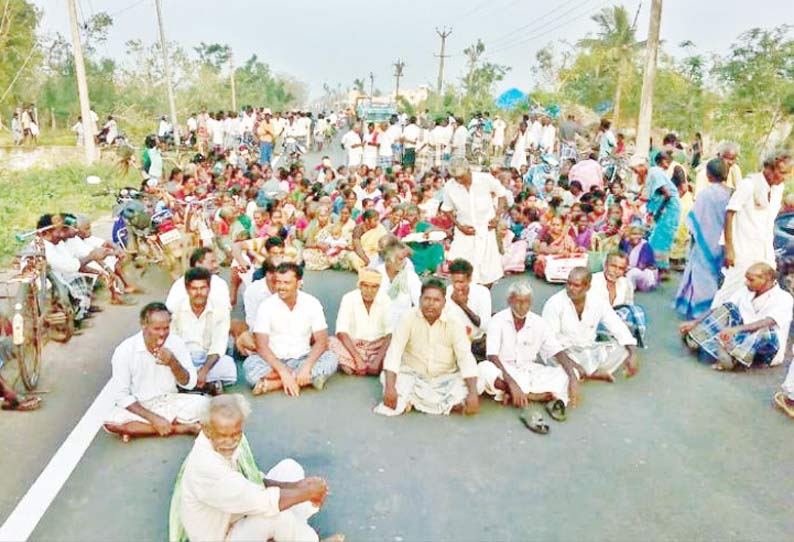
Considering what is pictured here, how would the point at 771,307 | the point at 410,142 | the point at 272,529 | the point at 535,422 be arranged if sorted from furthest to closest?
the point at 410,142 → the point at 771,307 → the point at 535,422 → the point at 272,529

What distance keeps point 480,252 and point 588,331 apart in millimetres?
1799

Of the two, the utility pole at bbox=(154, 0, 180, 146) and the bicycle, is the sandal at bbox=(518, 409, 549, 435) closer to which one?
the bicycle

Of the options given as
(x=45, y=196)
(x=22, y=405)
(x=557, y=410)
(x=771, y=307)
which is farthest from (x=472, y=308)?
(x=45, y=196)

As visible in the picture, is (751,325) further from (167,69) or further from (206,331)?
(167,69)

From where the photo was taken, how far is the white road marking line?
3637 millimetres

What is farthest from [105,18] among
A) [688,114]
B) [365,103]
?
[688,114]

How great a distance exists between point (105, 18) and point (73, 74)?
3690mm

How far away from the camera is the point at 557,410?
5090mm

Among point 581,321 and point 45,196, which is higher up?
point 45,196

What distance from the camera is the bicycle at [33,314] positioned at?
5102 millimetres

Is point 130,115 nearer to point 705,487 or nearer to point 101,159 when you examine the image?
point 101,159

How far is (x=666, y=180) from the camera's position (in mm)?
8836

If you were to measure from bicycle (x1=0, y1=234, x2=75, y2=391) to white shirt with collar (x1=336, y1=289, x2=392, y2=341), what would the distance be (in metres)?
2.41

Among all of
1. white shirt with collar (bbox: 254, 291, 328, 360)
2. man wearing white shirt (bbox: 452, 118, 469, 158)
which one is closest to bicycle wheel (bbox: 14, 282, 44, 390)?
white shirt with collar (bbox: 254, 291, 328, 360)
